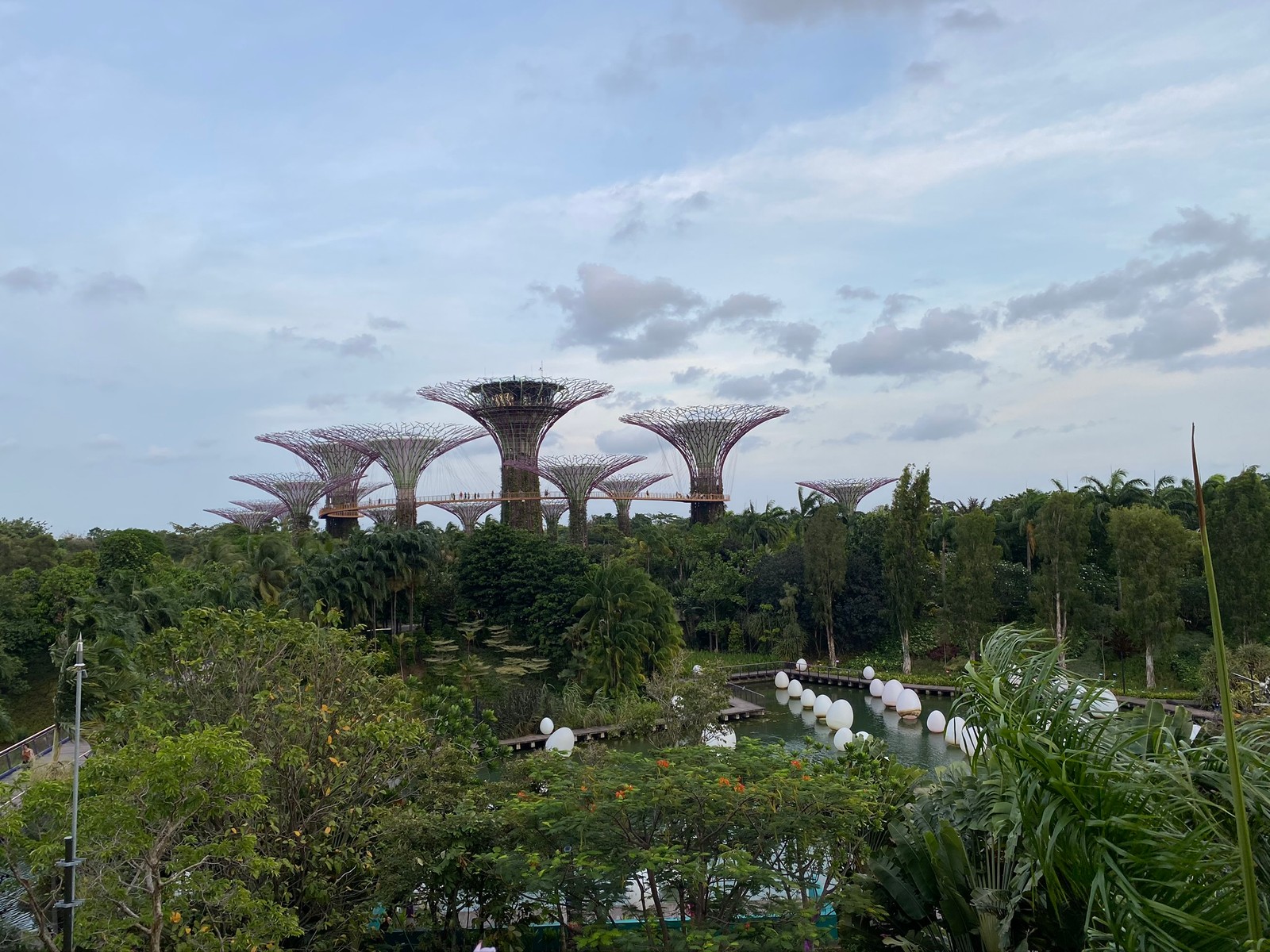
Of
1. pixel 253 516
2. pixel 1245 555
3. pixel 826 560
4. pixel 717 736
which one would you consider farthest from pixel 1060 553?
pixel 253 516

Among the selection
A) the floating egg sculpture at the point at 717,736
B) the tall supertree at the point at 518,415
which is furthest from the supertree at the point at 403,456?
the floating egg sculpture at the point at 717,736

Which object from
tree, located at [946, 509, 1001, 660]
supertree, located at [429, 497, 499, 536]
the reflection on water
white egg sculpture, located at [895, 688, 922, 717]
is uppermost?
supertree, located at [429, 497, 499, 536]

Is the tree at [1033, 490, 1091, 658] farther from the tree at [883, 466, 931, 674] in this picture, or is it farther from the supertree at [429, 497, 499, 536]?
the supertree at [429, 497, 499, 536]

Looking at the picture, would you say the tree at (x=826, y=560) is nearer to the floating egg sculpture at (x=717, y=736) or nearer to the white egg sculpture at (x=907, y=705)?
the white egg sculpture at (x=907, y=705)

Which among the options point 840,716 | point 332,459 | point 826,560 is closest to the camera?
point 840,716

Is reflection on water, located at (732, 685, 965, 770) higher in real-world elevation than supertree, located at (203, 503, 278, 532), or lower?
lower

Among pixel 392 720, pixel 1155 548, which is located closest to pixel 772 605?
pixel 1155 548

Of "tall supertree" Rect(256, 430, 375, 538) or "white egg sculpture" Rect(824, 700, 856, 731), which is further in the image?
"tall supertree" Rect(256, 430, 375, 538)

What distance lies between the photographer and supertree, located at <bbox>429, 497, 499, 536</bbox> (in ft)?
134

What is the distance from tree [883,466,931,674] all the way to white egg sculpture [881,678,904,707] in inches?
181

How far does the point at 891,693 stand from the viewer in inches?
851

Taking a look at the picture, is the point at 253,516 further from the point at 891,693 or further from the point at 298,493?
the point at 891,693

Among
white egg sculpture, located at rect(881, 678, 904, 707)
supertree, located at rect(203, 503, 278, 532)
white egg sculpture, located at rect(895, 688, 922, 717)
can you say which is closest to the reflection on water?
white egg sculpture, located at rect(895, 688, 922, 717)

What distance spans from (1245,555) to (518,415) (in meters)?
24.3
